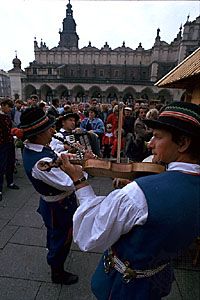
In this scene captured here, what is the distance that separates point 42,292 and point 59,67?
2283 inches

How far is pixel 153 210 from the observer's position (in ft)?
3.21

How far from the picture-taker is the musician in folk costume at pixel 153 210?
0.99m

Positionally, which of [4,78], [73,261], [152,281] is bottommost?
[73,261]

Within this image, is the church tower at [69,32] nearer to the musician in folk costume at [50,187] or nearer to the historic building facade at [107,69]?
the historic building facade at [107,69]

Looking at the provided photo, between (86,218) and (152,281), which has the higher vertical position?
(86,218)

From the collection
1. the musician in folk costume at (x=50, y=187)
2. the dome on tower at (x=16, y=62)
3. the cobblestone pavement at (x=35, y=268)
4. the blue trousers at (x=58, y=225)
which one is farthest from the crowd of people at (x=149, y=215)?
the dome on tower at (x=16, y=62)

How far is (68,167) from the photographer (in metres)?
1.31

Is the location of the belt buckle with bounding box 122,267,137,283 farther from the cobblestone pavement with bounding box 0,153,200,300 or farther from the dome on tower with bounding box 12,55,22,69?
the dome on tower with bounding box 12,55,22,69

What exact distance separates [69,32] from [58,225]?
77.5m

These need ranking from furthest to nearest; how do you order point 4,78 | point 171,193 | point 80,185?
point 4,78 → point 80,185 → point 171,193

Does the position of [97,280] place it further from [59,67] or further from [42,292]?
[59,67]

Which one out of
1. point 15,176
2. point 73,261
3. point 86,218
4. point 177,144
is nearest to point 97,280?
point 86,218

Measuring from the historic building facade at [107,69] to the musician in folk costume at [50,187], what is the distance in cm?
4147

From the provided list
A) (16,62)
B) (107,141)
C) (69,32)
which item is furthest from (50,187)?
(69,32)
